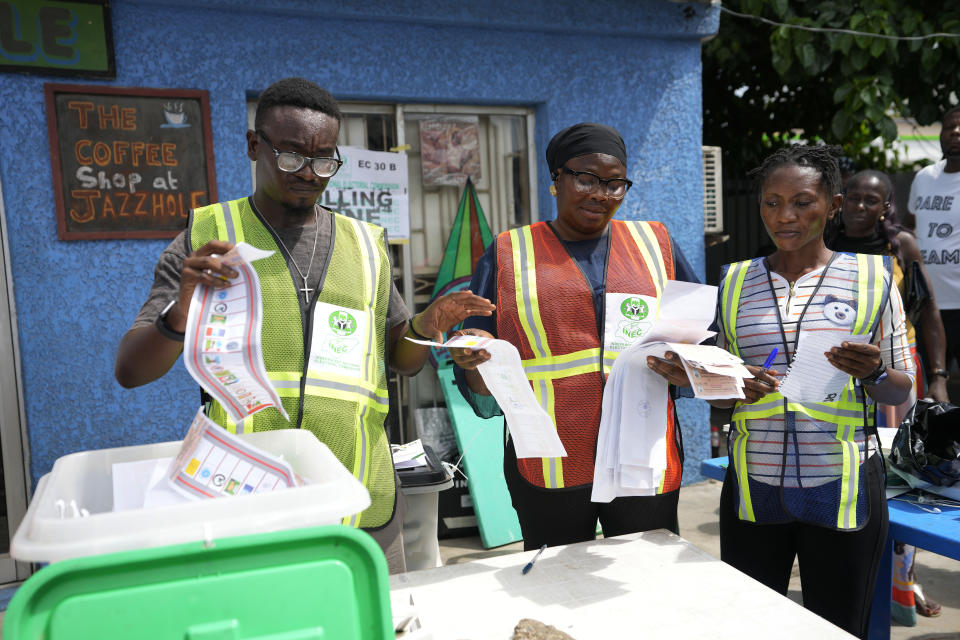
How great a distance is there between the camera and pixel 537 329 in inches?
83.7

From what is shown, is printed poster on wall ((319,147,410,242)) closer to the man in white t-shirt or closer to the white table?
the white table

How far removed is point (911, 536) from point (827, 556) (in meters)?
0.38

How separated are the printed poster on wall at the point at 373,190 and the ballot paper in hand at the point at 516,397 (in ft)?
8.34

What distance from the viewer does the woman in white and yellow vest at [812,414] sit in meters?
1.99

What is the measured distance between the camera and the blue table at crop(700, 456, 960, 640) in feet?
6.87

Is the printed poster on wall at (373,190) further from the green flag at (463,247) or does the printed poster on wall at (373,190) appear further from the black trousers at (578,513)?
the black trousers at (578,513)

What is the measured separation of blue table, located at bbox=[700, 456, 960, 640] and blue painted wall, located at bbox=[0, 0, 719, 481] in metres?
2.39

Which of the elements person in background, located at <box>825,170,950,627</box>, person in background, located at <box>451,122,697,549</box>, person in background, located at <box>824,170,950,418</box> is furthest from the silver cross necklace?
person in background, located at <box>824,170,950,418</box>

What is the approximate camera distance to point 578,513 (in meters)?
2.11

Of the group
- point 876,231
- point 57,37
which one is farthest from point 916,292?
point 57,37

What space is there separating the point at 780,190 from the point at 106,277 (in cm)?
318

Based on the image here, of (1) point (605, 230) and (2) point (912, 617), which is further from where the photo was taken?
(2) point (912, 617)

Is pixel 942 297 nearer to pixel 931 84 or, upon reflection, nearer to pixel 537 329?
pixel 931 84

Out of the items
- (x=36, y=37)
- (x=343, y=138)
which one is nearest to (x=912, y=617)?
(x=343, y=138)
